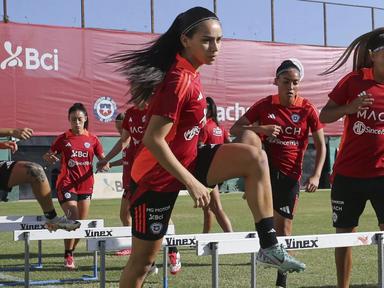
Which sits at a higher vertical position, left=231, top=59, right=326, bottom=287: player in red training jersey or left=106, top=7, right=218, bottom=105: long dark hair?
left=106, top=7, right=218, bottom=105: long dark hair

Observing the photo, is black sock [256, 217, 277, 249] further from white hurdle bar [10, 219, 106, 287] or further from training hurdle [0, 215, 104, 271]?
training hurdle [0, 215, 104, 271]

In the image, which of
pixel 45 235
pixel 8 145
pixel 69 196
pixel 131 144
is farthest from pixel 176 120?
pixel 69 196

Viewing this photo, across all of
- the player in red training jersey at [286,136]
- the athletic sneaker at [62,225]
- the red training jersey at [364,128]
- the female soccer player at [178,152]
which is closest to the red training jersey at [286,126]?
the player in red training jersey at [286,136]

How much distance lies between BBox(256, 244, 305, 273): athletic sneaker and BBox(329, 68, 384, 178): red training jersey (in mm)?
1584

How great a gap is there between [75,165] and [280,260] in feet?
19.6

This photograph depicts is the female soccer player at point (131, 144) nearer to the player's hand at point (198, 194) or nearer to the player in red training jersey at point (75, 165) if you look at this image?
the player in red training jersey at point (75, 165)

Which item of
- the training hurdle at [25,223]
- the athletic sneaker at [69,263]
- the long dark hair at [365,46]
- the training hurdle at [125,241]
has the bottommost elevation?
the athletic sneaker at [69,263]

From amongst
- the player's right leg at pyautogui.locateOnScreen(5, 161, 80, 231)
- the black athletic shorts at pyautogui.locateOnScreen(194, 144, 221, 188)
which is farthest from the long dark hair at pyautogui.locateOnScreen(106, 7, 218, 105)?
the player's right leg at pyautogui.locateOnScreen(5, 161, 80, 231)

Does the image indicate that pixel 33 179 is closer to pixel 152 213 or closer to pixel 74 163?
pixel 152 213

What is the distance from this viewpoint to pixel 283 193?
24.6 feet

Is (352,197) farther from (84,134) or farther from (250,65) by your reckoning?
(250,65)

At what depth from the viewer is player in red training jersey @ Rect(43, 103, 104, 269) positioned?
10.0m

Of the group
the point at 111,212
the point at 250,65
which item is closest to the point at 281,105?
the point at 111,212

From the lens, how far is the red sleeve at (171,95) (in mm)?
4453
